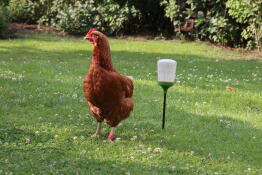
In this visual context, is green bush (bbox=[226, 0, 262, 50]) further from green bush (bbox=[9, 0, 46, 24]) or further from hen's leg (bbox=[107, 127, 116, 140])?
hen's leg (bbox=[107, 127, 116, 140])

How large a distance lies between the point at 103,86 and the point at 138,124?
1.32 metres

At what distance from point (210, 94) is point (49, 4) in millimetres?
12754

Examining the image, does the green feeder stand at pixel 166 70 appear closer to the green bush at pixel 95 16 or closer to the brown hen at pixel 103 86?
the brown hen at pixel 103 86

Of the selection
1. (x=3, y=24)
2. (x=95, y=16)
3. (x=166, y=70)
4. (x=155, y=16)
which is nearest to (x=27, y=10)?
(x=95, y=16)

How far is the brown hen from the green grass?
42 centimetres

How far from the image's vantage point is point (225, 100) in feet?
27.8

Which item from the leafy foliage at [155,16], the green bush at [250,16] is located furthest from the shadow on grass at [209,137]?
the leafy foliage at [155,16]

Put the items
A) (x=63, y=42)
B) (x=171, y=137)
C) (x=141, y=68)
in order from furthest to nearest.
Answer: (x=63, y=42), (x=141, y=68), (x=171, y=137)

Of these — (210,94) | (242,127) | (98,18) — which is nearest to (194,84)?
(210,94)

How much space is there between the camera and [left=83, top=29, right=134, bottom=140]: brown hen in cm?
571

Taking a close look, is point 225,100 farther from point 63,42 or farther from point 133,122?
point 63,42

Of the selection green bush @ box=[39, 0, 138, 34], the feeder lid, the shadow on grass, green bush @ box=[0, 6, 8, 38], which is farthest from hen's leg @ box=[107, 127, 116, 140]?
green bush @ box=[39, 0, 138, 34]

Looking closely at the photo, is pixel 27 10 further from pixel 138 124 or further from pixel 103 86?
pixel 103 86

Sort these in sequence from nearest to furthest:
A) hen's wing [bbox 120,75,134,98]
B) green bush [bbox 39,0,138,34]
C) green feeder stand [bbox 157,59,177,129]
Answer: hen's wing [bbox 120,75,134,98]
green feeder stand [bbox 157,59,177,129]
green bush [bbox 39,0,138,34]
